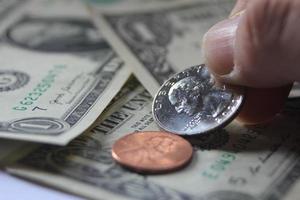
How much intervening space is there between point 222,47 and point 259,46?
4cm

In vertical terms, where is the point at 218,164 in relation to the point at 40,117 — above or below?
below

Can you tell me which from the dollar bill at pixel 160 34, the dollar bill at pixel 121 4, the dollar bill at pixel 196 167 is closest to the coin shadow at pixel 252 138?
the dollar bill at pixel 196 167

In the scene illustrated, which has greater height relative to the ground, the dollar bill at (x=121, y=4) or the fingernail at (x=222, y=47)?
the dollar bill at (x=121, y=4)

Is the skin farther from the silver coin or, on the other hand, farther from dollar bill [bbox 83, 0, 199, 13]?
dollar bill [bbox 83, 0, 199, 13]

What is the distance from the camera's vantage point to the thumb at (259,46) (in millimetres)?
467

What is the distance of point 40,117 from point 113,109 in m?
0.08

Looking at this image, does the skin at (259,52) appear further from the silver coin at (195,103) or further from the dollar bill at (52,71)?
the dollar bill at (52,71)

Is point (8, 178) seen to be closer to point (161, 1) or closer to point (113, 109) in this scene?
point (113, 109)

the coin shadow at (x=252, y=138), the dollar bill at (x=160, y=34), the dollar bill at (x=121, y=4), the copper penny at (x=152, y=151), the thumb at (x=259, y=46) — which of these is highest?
the dollar bill at (x=121, y=4)

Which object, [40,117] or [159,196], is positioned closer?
[159,196]

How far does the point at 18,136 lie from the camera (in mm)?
505

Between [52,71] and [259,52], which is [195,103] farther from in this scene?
[52,71]

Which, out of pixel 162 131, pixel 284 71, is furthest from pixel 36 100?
pixel 284 71

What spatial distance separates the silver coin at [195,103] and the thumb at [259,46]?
0.06 feet
